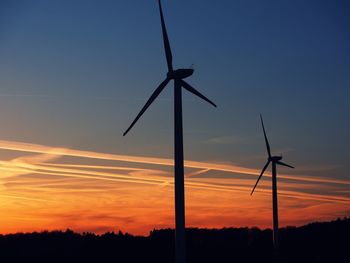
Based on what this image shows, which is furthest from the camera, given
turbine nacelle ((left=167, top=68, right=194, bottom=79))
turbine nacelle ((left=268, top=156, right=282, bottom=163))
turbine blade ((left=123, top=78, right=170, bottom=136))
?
turbine nacelle ((left=268, top=156, right=282, bottom=163))

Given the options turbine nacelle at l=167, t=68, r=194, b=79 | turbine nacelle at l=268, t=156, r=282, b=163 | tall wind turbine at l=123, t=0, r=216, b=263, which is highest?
turbine nacelle at l=268, t=156, r=282, b=163

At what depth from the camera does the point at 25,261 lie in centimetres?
18900

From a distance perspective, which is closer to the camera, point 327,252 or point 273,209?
point 273,209

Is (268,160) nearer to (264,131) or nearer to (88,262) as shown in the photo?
(264,131)

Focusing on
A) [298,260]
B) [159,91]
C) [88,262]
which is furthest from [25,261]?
[159,91]

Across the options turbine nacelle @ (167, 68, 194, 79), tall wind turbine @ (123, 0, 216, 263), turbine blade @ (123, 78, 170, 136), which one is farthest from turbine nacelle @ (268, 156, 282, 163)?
turbine nacelle @ (167, 68, 194, 79)

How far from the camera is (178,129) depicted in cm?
8119

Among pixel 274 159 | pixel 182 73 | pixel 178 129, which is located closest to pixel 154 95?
pixel 182 73

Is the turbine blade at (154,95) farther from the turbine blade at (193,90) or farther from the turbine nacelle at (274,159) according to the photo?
the turbine nacelle at (274,159)

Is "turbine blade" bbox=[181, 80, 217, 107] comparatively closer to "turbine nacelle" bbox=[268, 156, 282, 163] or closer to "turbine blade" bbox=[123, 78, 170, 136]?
"turbine blade" bbox=[123, 78, 170, 136]

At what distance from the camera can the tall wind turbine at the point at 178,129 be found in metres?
77.4

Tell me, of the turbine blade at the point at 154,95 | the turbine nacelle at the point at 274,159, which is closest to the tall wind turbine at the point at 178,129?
the turbine blade at the point at 154,95

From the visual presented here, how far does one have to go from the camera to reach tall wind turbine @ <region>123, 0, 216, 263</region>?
77.4m

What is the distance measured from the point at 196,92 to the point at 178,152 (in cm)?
1177
